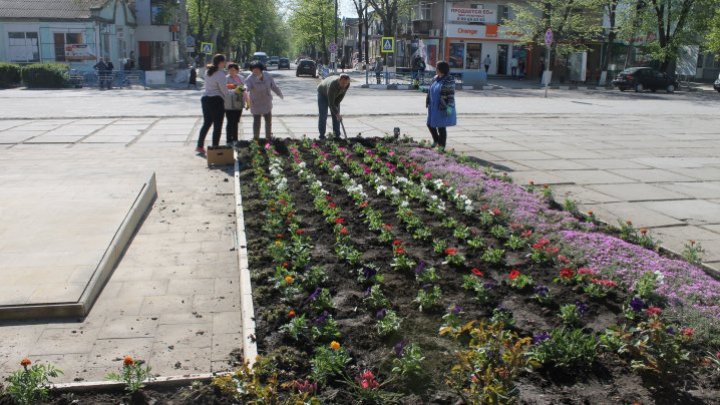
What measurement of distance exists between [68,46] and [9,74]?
7647mm

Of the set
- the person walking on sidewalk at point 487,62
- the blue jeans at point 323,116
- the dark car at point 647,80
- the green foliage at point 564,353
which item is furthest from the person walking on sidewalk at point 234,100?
the person walking on sidewalk at point 487,62

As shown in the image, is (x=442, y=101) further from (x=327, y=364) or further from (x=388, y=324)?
(x=327, y=364)

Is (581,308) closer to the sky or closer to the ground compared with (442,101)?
closer to the ground

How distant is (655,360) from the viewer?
3.68 metres

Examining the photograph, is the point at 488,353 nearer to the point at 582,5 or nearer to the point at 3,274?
the point at 3,274

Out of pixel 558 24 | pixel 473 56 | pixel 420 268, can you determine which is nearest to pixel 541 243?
pixel 420 268

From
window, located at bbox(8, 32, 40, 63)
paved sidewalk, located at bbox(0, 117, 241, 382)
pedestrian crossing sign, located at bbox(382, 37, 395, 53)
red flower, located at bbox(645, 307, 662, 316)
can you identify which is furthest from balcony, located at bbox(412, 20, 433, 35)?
red flower, located at bbox(645, 307, 662, 316)

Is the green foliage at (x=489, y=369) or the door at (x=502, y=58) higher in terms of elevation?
the door at (x=502, y=58)

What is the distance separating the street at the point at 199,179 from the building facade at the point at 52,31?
1900 centimetres

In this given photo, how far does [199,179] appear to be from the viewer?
979 cm

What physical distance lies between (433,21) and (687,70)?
66.0 feet

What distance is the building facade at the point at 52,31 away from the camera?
39750 millimetres

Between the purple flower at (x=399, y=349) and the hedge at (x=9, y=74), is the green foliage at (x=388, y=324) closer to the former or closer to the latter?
the purple flower at (x=399, y=349)

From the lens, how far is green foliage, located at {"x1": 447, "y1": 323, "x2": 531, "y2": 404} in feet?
10.6
